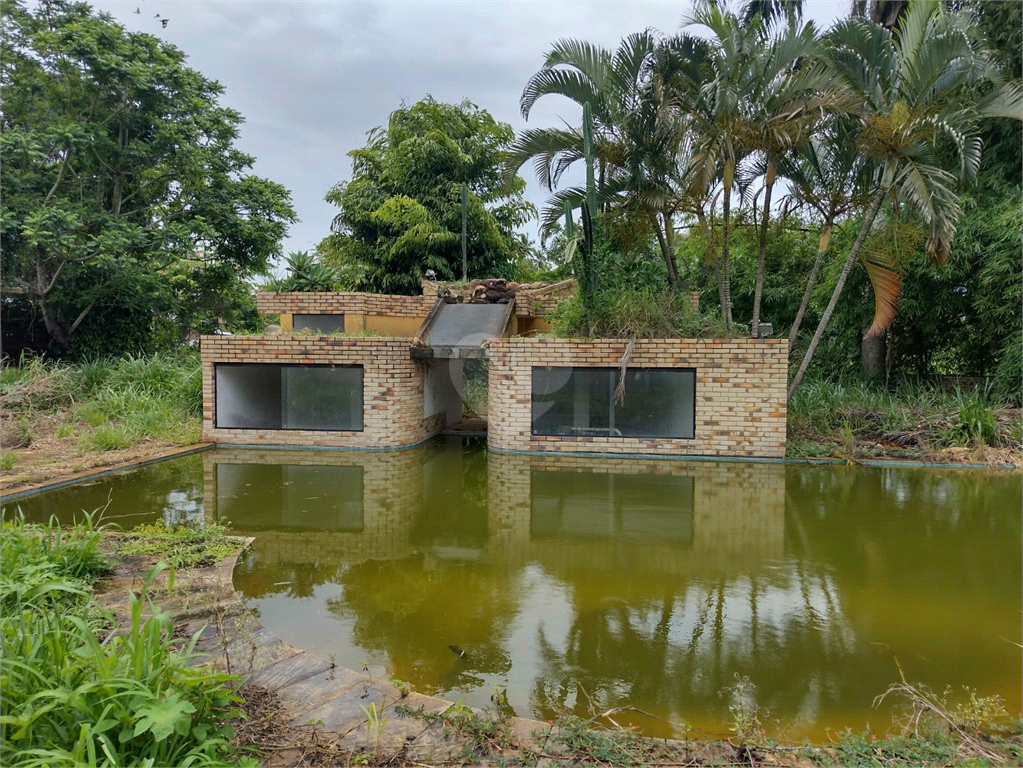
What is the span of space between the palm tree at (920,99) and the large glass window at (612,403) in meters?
3.41

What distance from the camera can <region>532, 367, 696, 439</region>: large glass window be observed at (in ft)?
28.9

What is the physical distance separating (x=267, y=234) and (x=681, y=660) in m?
13.4

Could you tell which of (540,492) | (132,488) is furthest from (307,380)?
(540,492)

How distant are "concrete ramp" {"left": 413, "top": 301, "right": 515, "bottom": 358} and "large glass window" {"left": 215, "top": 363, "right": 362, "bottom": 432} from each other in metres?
1.18

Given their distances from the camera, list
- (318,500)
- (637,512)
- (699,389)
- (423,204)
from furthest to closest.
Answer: (423,204)
(699,389)
(318,500)
(637,512)

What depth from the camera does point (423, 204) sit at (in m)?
17.2

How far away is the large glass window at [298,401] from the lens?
30.8ft

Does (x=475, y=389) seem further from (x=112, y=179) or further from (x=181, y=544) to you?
(x=181, y=544)

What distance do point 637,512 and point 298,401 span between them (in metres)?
5.61

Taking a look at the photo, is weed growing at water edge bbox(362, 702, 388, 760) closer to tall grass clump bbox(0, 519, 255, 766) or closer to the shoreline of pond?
tall grass clump bbox(0, 519, 255, 766)

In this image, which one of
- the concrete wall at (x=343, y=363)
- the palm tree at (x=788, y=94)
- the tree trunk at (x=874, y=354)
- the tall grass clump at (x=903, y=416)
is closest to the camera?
the palm tree at (x=788, y=94)

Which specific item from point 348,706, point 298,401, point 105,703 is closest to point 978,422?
point 348,706

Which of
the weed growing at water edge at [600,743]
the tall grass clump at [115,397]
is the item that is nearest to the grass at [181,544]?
the weed growing at water edge at [600,743]

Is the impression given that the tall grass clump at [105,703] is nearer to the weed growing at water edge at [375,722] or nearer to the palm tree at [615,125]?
the weed growing at water edge at [375,722]
